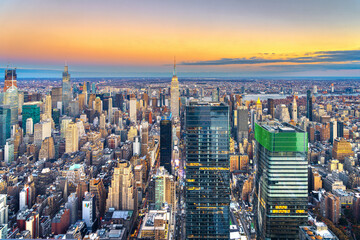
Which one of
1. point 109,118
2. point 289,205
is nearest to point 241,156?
point 289,205

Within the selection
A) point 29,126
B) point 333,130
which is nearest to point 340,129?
point 333,130

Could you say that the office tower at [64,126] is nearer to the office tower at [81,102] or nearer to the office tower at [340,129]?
the office tower at [81,102]

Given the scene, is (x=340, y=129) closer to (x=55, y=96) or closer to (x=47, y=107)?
(x=55, y=96)

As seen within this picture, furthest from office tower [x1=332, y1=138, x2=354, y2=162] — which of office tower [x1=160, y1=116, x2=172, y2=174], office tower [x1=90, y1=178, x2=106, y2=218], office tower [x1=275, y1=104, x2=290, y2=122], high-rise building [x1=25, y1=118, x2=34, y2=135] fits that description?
high-rise building [x1=25, y1=118, x2=34, y2=135]

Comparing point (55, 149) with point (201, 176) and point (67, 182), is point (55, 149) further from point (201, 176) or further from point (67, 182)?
point (201, 176)

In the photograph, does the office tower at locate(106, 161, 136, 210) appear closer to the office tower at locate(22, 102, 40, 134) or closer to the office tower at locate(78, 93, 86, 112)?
the office tower at locate(22, 102, 40, 134)

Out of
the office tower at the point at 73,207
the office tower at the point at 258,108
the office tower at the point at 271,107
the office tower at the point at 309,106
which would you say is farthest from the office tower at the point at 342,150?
the office tower at the point at 73,207
